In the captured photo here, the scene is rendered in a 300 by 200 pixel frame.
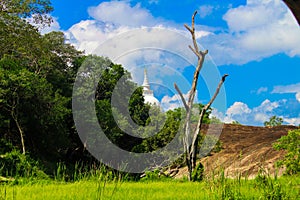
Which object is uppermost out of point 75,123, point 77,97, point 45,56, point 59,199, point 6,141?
point 45,56

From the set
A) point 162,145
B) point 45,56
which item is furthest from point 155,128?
point 45,56

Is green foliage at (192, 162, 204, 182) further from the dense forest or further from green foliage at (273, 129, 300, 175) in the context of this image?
the dense forest

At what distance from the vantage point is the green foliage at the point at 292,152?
757 cm

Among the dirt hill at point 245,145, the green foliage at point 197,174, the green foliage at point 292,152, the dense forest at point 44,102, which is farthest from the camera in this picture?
the dense forest at point 44,102

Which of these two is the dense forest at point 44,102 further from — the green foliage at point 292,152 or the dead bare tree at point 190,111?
the green foliage at point 292,152

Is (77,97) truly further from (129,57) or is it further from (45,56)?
(129,57)

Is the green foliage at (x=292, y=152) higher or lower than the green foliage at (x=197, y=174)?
higher

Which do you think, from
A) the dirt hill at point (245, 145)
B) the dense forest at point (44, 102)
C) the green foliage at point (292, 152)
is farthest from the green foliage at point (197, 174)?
the dense forest at point (44, 102)

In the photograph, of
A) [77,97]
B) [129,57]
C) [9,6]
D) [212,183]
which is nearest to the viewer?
[212,183]

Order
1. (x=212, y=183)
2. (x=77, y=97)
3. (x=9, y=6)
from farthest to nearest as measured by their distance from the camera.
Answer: (x=77, y=97), (x=9, y=6), (x=212, y=183)

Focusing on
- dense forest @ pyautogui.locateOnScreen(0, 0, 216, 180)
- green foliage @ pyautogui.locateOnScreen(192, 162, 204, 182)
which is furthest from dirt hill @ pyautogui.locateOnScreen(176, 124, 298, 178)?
dense forest @ pyautogui.locateOnScreen(0, 0, 216, 180)

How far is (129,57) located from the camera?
1097 cm

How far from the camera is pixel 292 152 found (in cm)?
771

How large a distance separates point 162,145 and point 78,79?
Result: 634 centimetres
